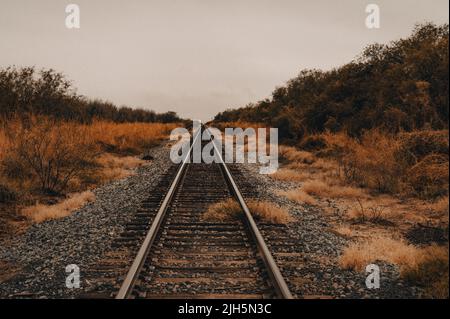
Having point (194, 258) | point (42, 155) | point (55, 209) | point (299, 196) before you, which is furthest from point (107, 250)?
point (42, 155)

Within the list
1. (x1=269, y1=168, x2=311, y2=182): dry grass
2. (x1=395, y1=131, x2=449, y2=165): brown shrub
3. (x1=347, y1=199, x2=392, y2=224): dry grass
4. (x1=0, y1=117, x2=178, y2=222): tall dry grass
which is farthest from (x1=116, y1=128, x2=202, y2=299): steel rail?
(x1=395, y1=131, x2=449, y2=165): brown shrub

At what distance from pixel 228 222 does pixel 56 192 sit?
5038mm

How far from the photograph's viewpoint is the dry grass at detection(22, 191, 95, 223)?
25.6ft

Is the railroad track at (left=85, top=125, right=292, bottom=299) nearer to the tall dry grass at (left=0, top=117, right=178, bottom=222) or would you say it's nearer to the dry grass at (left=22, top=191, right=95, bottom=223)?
the dry grass at (left=22, top=191, right=95, bottom=223)

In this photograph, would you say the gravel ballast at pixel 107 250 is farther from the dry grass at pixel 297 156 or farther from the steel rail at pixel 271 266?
the dry grass at pixel 297 156

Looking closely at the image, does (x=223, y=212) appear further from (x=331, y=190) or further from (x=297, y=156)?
(x=297, y=156)

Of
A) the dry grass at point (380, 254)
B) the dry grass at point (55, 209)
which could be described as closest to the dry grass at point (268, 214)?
the dry grass at point (380, 254)

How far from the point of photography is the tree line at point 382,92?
Answer: 29.1 ft

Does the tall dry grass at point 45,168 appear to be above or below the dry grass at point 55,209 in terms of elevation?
above

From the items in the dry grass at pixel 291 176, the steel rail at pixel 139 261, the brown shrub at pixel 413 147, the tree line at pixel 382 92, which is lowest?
the steel rail at pixel 139 261

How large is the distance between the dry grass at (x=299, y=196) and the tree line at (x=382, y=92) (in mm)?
3009

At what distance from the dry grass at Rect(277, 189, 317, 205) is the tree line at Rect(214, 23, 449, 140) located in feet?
9.87

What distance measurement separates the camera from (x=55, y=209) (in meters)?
8.18
